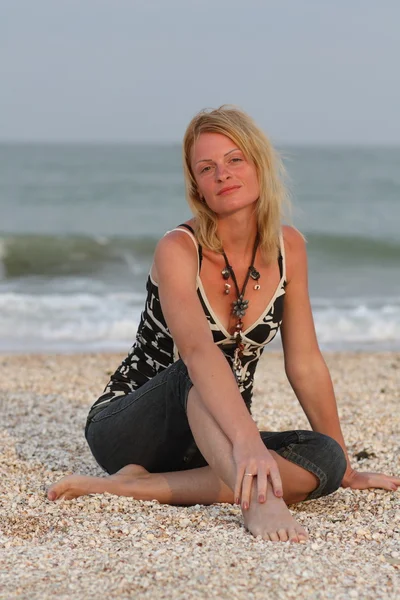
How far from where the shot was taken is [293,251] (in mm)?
4059

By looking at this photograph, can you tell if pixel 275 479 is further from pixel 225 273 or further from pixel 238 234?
pixel 238 234

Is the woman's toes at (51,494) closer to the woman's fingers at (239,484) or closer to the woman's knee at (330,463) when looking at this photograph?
the woman's fingers at (239,484)

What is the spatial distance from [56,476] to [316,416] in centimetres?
140

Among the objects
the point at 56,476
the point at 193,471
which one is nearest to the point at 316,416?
the point at 193,471

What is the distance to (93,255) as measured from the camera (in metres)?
19.0

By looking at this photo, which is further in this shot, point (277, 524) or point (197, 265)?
point (197, 265)

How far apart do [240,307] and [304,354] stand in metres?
0.46

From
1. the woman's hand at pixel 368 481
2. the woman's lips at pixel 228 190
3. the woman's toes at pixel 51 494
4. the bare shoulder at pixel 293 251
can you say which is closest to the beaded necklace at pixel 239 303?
the bare shoulder at pixel 293 251

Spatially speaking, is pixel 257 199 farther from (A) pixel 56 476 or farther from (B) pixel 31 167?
(B) pixel 31 167

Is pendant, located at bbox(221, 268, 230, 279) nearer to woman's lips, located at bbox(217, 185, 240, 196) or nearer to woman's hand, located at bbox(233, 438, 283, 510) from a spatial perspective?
woman's lips, located at bbox(217, 185, 240, 196)

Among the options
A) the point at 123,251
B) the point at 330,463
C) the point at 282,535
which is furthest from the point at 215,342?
the point at 123,251

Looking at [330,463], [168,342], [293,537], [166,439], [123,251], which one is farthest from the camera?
[123,251]

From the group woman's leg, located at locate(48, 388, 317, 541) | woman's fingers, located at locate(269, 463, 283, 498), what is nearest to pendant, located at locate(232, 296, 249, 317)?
woman's leg, located at locate(48, 388, 317, 541)

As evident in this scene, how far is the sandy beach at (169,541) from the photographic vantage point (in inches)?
112
